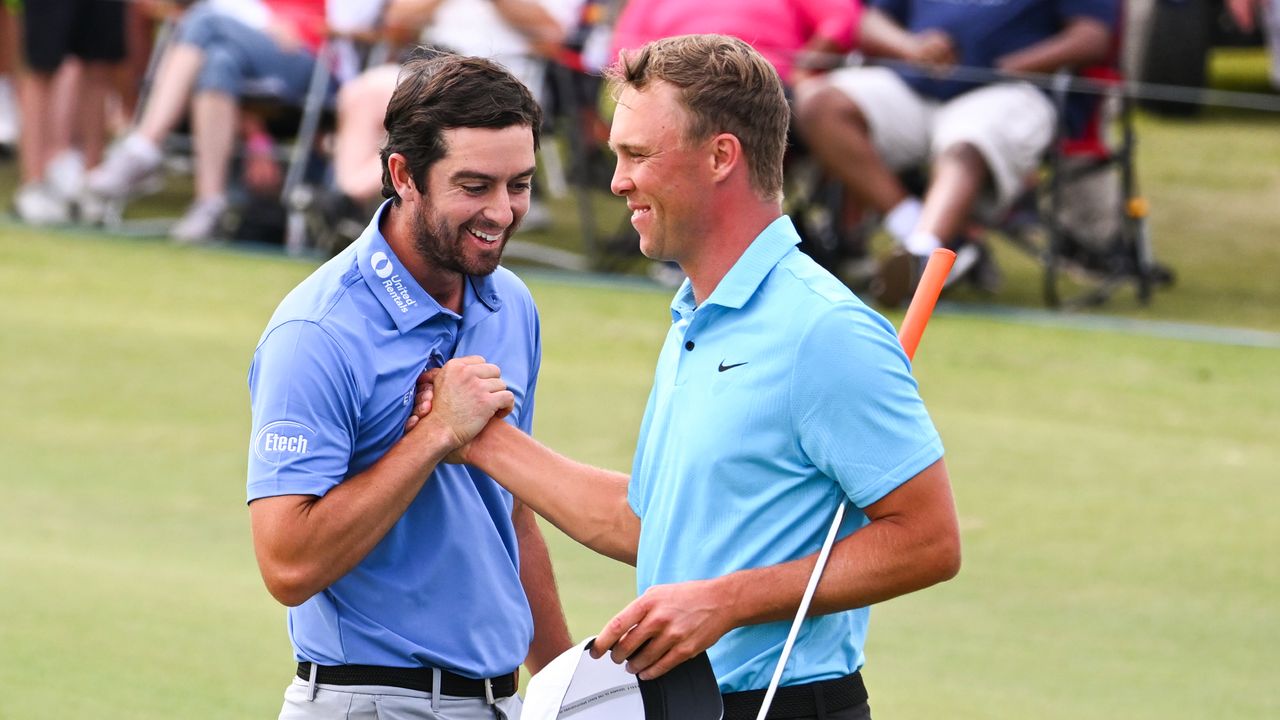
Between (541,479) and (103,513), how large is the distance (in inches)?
194

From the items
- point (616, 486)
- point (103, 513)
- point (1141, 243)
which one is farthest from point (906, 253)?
point (616, 486)

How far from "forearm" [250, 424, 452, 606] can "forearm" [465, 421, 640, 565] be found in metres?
0.14

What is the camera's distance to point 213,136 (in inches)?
531

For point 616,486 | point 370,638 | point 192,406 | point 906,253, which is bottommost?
point 192,406

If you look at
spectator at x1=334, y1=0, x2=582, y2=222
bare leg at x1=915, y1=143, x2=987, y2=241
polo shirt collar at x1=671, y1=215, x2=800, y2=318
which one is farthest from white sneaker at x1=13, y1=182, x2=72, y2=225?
polo shirt collar at x1=671, y1=215, x2=800, y2=318

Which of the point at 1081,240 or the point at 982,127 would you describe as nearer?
the point at 982,127

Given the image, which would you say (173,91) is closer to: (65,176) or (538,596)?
(65,176)

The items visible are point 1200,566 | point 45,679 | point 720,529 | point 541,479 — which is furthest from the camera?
point 1200,566

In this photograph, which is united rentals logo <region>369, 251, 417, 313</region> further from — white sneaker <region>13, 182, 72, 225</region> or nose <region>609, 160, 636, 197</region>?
white sneaker <region>13, 182, 72, 225</region>

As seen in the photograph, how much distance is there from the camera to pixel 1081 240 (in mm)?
12875

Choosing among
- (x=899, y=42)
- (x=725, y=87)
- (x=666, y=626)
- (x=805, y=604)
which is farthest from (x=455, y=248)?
(x=899, y=42)

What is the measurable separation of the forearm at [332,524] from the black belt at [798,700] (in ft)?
2.30

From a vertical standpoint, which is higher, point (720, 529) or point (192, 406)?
point (720, 529)

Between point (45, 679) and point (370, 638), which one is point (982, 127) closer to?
point (45, 679)
